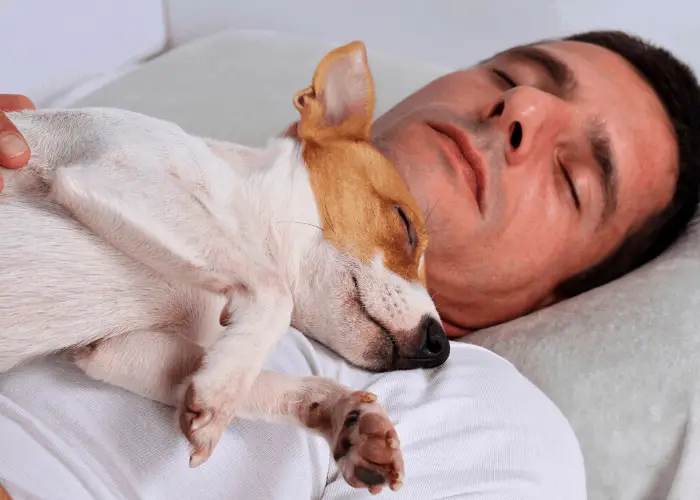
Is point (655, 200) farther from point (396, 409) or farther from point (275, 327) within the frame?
point (275, 327)

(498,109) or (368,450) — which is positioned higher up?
(498,109)

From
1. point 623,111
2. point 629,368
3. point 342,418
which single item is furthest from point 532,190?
point 342,418

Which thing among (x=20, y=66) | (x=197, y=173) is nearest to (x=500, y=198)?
(x=197, y=173)

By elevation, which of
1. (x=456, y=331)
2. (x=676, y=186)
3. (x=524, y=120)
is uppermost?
(x=524, y=120)

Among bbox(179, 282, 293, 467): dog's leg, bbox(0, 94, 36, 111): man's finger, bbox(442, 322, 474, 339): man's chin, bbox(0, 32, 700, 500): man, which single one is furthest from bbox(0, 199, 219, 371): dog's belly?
bbox(442, 322, 474, 339): man's chin

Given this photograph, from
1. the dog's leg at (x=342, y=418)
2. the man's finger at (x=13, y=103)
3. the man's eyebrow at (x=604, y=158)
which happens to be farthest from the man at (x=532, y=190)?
the man's finger at (x=13, y=103)

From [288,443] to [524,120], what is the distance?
772 millimetres

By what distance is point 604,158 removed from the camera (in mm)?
1380

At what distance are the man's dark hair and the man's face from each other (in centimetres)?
3

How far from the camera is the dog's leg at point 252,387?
0.85 m

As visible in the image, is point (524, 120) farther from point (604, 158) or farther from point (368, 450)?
point (368, 450)

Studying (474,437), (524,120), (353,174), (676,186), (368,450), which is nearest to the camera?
(368,450)

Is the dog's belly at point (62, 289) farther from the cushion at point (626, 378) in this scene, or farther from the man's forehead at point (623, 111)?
the man's forehead at point (623, 111)

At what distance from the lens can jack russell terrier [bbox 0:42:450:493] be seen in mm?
844
